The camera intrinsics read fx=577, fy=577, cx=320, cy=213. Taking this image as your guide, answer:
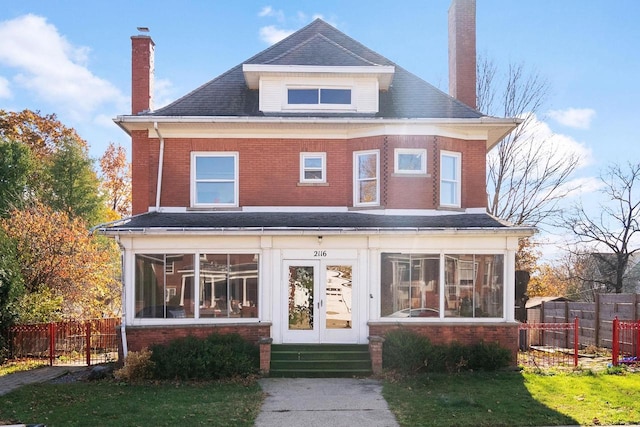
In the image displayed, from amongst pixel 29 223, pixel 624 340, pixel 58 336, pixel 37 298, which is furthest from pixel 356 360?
A: pixel 29 223

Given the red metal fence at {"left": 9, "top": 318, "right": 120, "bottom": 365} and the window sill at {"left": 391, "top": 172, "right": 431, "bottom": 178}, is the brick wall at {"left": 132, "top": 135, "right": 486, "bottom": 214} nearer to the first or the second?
the window sill at {"left": 391, "top": 172, "right": 431, "bottom": 178}

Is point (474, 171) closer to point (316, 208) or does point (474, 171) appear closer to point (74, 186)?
point (316, 208)

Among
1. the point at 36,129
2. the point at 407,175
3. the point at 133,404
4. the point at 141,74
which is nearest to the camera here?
the point at 133,404

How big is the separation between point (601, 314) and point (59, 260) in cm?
1920

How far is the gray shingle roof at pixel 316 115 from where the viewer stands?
16.7 meters

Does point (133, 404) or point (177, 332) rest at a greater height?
point (177, 332)

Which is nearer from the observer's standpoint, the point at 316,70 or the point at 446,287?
the point at 446,287

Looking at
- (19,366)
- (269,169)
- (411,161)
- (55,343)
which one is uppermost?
(411,161)

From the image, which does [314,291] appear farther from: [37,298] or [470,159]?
[37,298]

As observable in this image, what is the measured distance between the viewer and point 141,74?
58.0 ft

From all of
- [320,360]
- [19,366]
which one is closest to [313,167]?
[320,360]

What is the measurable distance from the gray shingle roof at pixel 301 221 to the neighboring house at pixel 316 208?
0.08 m

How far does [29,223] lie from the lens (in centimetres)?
2212

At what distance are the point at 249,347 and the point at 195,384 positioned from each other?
71.6 inches
